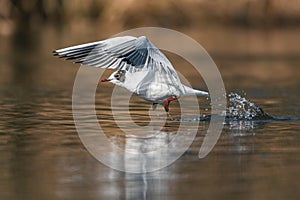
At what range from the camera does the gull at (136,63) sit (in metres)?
9.42

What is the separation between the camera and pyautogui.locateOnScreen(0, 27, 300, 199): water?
6.47 m

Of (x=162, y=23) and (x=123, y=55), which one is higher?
(x=162, y=23)

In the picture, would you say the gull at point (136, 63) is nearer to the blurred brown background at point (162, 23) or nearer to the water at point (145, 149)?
the water at point (145, 149)

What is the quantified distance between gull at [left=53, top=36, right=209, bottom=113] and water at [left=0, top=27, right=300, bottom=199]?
1.24 feet

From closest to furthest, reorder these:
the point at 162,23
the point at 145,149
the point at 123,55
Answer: the point at 145,149, the point at 123,55, the point at 162,23

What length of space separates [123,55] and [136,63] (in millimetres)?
165

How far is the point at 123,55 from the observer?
369 inches

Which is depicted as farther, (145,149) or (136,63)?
(136,63)

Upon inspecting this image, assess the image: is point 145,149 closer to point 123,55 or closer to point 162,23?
point 123,55

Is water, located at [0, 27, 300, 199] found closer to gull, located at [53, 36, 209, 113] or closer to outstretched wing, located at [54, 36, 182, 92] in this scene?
gull, located at [53, 36, 209, 113]

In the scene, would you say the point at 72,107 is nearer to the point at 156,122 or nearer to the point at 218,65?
the point at 156,122

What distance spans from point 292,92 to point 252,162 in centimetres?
A: 571

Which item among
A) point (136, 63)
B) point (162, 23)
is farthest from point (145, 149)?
point (162, 23)

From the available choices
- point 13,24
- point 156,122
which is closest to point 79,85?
point 156,122
